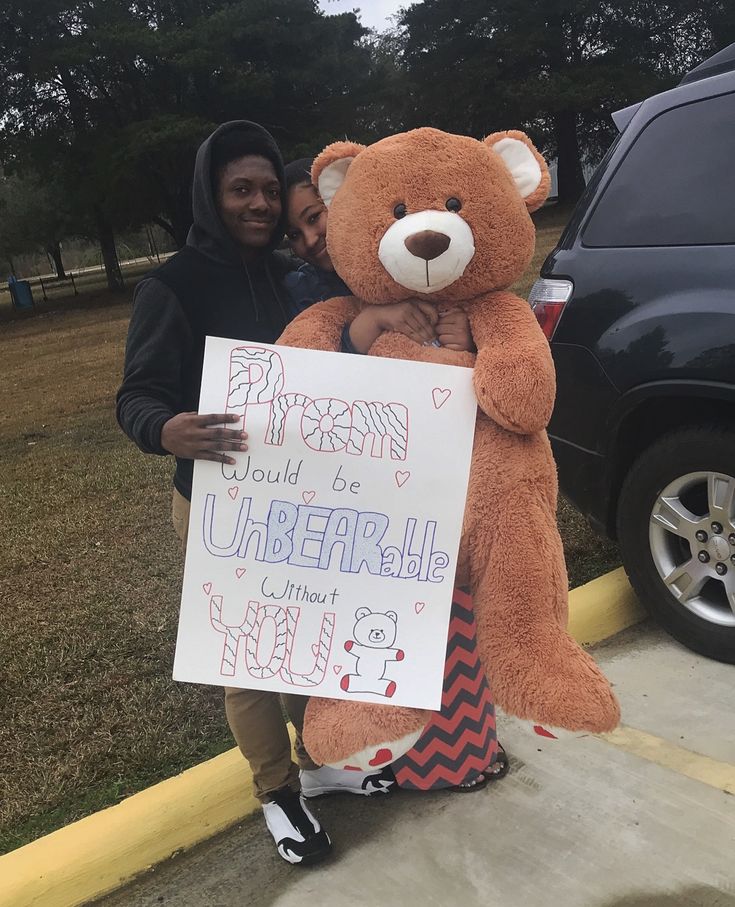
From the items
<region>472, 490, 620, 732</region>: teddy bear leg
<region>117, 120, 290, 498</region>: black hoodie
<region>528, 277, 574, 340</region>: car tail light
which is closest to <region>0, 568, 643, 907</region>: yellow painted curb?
<region>117, 120, 290, 498</region>: black hoodie

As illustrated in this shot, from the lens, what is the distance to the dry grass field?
2.53 meters

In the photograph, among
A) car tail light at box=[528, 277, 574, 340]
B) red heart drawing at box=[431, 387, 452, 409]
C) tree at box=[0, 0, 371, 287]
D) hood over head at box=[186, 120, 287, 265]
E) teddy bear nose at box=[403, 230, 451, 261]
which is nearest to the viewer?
teddy bear nose at box=[403, 230, 451, 261]

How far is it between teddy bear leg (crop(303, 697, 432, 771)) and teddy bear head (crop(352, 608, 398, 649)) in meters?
0.13

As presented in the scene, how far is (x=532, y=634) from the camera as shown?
1771 mm

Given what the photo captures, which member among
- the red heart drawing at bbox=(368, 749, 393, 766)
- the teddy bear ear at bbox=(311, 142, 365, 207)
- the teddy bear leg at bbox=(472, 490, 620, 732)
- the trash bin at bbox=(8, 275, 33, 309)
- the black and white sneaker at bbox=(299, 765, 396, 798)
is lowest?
the black and white sneaker at bbox=(299, 765, 396, 798)

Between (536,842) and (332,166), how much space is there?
70.5 inches

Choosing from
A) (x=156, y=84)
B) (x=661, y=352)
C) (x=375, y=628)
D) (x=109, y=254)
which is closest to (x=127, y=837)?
(x=375, y=628)

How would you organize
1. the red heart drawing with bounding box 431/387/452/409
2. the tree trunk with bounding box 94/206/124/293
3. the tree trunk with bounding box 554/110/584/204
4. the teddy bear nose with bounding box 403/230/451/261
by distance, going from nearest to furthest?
1. the teddy bear nose with bounding box 403/230/451/261
2. the red heart drawing with bounding box 431/387/452/409
3. the tree trunk with bounding box 94/206/124/293
4. the tree trunk with bounding box 554/110/584/204

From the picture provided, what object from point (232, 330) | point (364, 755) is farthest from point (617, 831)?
point (232, 330)

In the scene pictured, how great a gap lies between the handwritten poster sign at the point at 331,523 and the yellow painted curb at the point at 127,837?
2.11 feet

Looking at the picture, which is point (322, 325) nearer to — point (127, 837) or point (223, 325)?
point (223, 325)

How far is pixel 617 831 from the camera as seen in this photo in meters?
2.16

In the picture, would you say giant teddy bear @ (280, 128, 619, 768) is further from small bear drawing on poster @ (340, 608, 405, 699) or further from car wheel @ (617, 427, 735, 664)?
car wheel @ (617, 427, 735, 664)

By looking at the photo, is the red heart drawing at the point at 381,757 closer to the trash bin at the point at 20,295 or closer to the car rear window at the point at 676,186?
the car rear window at the point at 676,186
